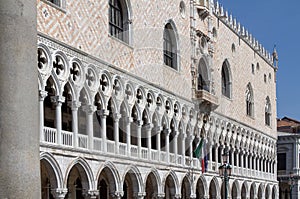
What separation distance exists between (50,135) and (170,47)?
9751 mm

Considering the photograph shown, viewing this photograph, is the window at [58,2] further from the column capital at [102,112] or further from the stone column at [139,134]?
the stone column at [139,134]

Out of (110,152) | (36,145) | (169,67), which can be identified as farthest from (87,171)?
(36,145)

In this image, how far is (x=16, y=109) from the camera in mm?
3605

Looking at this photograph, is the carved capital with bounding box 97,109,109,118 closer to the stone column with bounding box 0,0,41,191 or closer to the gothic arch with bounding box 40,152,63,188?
the gothic arch with bounding box 40,152,63,188

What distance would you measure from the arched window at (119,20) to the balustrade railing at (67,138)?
417 centimetres

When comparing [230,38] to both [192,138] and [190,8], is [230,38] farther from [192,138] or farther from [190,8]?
[192,138]

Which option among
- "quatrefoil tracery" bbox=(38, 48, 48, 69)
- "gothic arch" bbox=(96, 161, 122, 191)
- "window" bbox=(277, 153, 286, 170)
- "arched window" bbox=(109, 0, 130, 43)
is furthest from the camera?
"window" bbox=(277, 153, 286, 170)

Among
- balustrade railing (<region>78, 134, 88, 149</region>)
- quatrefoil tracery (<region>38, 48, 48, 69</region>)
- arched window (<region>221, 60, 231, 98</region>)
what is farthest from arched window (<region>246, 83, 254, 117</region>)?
quatrefoil tracery (<region>38, 48, 48, 69</region>)

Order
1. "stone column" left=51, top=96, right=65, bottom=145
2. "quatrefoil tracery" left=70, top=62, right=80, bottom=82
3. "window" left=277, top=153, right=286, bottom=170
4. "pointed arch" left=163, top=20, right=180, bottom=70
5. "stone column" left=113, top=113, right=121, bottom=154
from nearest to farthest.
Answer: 1. "stone column" left=51, top=96, right=65, bottom=145
2. "quatrefoil tracery" left=70, top=62, right=80, bottom=82
3. "stone column" left=113, top=113, right=121, bottom=154
4. "pointed arch" left=163, top=20, right=180, bottom=70
5. "window" left=277, top=153, right=286, bottom=170

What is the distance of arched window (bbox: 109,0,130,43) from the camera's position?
61.7ft

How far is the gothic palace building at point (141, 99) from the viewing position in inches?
602

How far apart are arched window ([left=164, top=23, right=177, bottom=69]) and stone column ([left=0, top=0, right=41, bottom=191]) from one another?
62.6 feet

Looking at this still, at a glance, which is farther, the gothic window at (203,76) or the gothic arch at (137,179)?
the gothic window at (203,76)

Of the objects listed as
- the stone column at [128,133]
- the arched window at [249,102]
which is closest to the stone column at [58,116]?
the stone column at [128,133]
